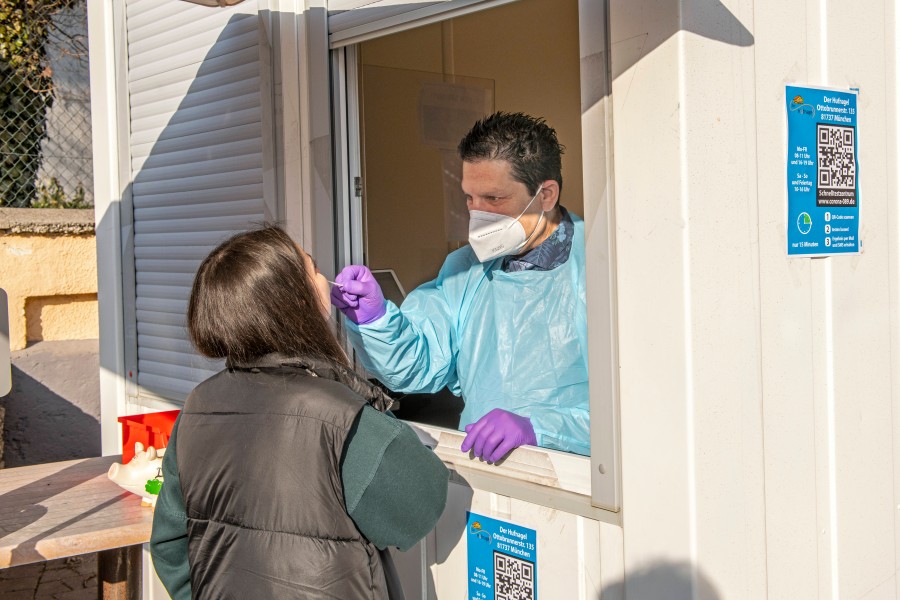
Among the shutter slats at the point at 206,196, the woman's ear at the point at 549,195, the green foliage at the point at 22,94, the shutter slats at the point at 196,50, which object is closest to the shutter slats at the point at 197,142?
the shutter slats at the point at 206,196

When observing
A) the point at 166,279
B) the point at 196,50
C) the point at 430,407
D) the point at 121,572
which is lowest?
the point at 121,572

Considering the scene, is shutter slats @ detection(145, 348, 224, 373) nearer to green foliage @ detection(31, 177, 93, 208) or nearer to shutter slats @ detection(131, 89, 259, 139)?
shutter slats @ detection(131, 89, 259, 139)

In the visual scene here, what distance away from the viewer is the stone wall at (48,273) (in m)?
5.59

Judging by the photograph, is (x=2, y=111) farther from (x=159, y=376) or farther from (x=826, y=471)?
(x=826, y=471)

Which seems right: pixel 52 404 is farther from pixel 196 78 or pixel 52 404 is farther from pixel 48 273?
pixel 196 78

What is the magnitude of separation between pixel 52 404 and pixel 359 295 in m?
4.03

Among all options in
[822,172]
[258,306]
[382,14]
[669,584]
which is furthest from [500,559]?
[382,14]

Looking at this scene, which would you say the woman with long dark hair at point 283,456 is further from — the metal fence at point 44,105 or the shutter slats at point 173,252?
the metal fence at point 44,105

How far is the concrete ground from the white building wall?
4.65 m

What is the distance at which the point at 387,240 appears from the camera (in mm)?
3486

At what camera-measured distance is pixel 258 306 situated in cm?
175

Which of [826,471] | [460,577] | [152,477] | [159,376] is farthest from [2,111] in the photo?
[826,471]

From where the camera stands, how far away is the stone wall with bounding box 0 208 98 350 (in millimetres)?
5590

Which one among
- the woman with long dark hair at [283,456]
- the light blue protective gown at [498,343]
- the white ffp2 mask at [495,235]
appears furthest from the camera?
the white ffp2 mask at [495,235]
